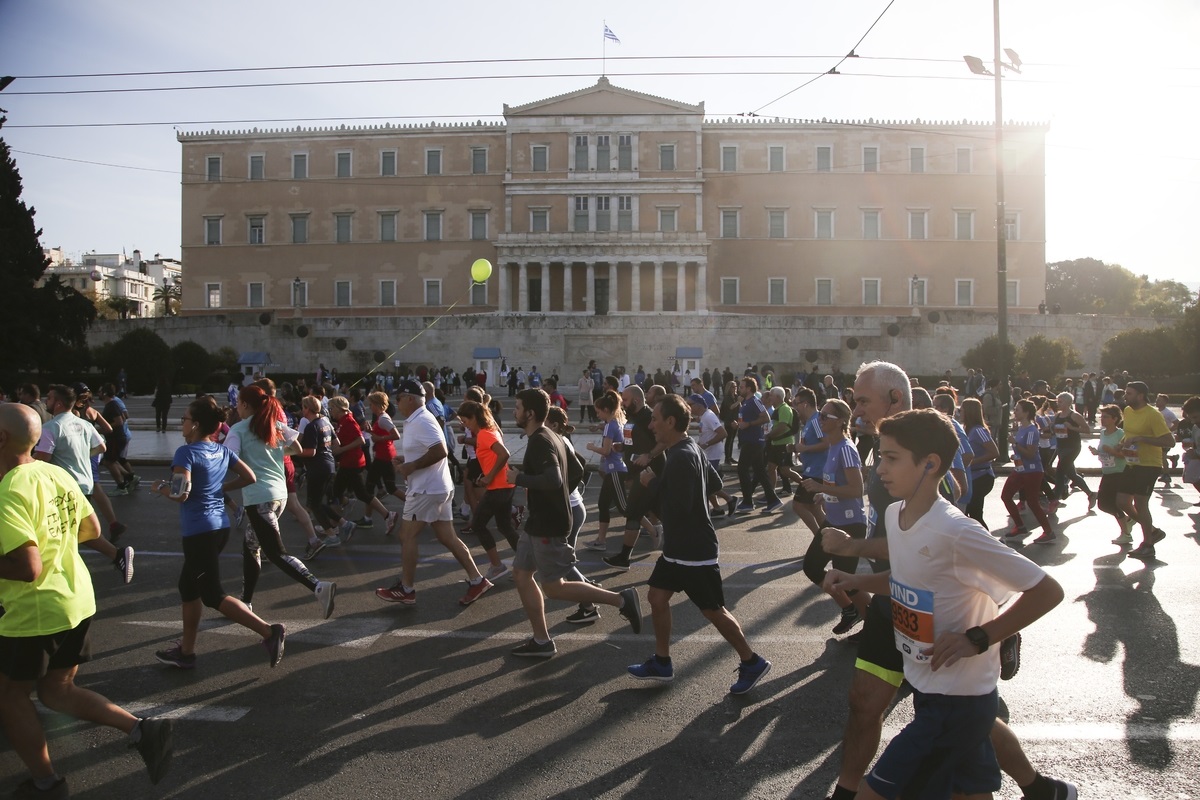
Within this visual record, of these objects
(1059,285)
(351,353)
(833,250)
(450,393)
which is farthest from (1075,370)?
(1059,285)

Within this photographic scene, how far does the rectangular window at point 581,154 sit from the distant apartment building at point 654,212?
0.41 ft

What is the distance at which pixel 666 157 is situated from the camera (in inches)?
2228

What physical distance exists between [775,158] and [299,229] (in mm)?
31145

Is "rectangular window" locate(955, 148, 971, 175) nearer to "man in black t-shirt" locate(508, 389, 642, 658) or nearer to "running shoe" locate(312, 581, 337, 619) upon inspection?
"man in black t-shirt" locate(508, 389, 642, 658)

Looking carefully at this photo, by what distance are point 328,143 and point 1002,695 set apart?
60.4 metres

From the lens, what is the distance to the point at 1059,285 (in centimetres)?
8419

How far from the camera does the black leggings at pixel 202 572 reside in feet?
17.7

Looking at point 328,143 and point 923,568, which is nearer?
point 923,568

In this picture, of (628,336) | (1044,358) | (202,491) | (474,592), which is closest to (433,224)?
(628,336)

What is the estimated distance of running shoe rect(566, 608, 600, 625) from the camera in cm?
666

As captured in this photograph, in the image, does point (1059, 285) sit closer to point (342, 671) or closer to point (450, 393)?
point (450, 393)

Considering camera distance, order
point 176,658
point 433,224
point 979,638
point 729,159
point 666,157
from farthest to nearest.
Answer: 1. point 433,224
2. point 729,159
3. point 666,157
4. point 176,658
5. point 979,638

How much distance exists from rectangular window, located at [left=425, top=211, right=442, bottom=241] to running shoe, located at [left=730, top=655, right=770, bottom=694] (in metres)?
56.1

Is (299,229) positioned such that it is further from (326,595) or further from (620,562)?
(326,595)
